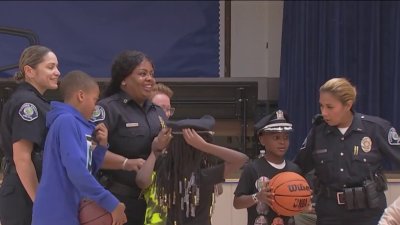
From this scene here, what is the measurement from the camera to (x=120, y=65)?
4.30 meters

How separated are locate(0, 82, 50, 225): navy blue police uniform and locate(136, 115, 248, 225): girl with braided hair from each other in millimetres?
685

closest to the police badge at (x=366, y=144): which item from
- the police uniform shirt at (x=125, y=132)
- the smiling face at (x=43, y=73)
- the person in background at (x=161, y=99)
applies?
the person in background at (x=161, y=99)

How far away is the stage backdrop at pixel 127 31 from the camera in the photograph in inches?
349

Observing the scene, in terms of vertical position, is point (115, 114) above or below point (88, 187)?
above

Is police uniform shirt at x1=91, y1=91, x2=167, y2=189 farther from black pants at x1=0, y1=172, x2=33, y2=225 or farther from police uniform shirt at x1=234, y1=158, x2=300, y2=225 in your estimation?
police uniform shirt at x1=234, y1=158, x2=300, y2=225

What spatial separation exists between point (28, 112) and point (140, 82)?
71cm

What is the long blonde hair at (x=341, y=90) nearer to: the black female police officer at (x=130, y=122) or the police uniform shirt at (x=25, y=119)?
the black female police officer at (x=130, y=122)

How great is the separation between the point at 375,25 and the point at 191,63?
2422 mm

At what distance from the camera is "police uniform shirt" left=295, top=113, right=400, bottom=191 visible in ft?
15.4

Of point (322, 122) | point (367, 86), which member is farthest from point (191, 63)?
point (322, 122)

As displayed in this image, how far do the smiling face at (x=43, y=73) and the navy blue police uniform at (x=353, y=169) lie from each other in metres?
1.91

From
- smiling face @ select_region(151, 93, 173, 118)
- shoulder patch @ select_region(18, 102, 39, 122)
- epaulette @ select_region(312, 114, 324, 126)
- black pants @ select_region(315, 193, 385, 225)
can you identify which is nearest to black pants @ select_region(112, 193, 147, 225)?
shoulder patch @ select_region(18, 102, 39, 122)

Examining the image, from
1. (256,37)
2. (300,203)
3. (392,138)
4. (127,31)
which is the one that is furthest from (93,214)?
(256,37)

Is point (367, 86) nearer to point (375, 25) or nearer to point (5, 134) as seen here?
point (375, 25)
